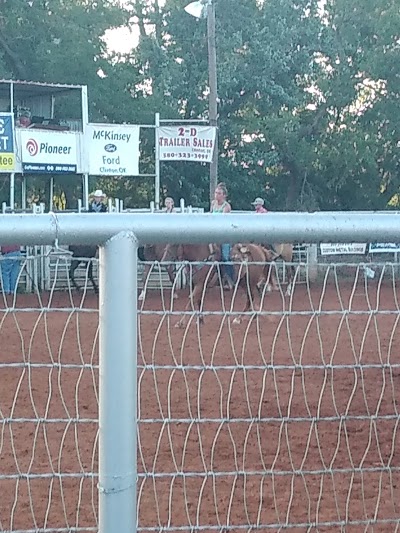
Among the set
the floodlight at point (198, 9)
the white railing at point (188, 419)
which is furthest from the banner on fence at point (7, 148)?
the white railing at point (188, 419)

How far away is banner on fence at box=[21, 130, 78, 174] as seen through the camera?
20.6m

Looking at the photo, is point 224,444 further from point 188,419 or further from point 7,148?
point 7,148

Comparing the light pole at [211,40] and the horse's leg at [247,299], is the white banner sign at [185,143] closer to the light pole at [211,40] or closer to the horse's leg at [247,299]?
the light pole at [211,40]

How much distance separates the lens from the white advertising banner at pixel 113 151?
68.2 feet

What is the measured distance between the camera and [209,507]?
5012 millimetres

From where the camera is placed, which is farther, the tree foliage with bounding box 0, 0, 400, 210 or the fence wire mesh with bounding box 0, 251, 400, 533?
the tree foliage with bounding box 0, 0, 400, 210

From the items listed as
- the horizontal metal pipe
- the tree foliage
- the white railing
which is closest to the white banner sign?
the tree foliage

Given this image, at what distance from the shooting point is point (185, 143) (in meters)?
22.3

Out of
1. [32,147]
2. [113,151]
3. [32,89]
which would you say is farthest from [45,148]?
[32,89]

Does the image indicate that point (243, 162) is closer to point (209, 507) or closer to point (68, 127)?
point (68, 127)

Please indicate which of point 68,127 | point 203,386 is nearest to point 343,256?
Result: point 68,127

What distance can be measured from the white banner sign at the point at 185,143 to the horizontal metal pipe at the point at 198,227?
19.4 m

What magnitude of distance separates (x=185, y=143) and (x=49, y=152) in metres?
3.36

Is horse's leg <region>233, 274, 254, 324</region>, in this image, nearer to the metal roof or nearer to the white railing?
the white railing
